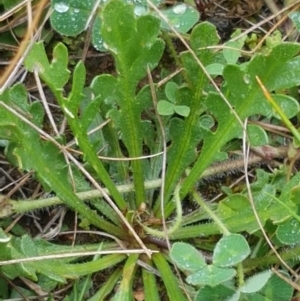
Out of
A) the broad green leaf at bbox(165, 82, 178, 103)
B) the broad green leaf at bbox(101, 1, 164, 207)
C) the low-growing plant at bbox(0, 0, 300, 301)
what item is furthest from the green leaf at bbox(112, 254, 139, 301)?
the broad green leaf at bbox(165, 82, 178, 103)

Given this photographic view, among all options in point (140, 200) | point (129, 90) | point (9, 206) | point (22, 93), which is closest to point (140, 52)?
point (129, 90)

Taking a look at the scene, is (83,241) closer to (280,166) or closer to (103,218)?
(103,218)

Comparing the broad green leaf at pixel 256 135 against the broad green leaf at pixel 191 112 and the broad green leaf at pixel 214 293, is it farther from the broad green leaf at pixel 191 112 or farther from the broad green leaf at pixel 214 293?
the broad green leaf at pixel 214 293

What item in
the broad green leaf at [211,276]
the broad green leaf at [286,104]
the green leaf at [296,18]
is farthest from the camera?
the green leaf at [296,18]

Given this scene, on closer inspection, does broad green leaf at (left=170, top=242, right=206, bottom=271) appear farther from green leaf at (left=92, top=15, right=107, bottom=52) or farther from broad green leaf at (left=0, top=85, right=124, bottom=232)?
green leaf at (left=92, top=15, right=107, bottom=52)

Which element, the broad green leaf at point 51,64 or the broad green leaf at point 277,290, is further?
the broad green leaf at point 277,290

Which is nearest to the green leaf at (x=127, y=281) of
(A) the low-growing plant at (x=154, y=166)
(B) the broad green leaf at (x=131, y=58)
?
(A) the low-growing plant at (x=154, y=166)
